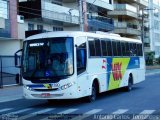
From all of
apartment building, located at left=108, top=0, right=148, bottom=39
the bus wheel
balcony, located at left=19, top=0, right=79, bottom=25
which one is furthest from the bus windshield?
apartment building, located at left=108, top=0, right=148, bottom=39

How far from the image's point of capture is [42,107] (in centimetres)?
1709

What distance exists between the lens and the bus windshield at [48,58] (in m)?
16.7

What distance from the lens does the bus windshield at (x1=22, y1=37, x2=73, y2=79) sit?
1672 cm

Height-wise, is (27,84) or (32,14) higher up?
(32,14)

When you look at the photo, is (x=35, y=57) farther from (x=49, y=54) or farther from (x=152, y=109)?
(x=152, y=109)

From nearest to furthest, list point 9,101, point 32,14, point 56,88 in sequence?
point 56,88 < point 9,101 < point 32,14

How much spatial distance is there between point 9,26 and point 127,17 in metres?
42.4

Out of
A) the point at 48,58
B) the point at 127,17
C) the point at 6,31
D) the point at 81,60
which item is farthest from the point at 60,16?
the point at 127,17

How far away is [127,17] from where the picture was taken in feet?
254

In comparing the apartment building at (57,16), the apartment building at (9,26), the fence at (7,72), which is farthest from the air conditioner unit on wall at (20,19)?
the fence at (7,72)

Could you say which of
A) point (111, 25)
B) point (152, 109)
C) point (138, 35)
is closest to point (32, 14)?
point (111, 25)

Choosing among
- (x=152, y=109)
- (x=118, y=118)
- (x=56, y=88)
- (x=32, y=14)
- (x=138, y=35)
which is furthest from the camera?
(x=138, y=35)

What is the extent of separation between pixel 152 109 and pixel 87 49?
14.7 ft

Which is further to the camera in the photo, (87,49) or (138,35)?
(138,35)
